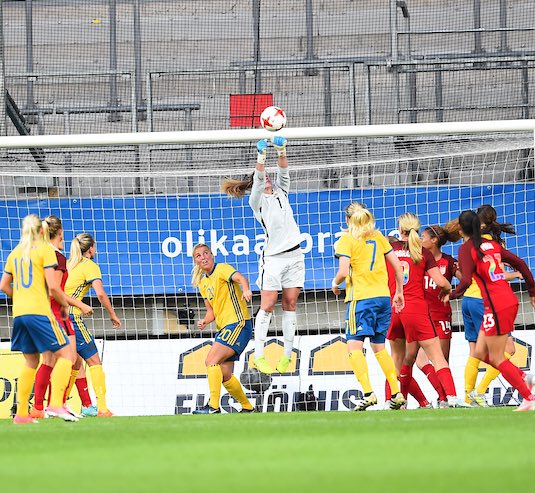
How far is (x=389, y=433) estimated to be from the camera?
6.36 m

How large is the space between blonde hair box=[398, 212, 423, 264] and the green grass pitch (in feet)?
10.8

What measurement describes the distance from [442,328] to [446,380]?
812 millimetres

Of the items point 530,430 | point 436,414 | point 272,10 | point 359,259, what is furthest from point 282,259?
point 272,10

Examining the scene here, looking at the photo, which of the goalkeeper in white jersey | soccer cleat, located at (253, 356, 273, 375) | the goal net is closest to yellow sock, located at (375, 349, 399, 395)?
the goalkeeper in white jersey

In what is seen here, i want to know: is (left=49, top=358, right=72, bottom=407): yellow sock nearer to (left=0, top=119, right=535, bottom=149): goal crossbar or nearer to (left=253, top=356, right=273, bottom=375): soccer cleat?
(left=253, top=356, right=273, bottom=375): soccer cleat

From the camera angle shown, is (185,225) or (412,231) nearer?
(412,231)

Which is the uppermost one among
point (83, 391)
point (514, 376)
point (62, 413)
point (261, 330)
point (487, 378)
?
point (261, 330)

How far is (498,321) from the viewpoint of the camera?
28.3 ft

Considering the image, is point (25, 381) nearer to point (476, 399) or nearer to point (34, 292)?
point (34, 292)

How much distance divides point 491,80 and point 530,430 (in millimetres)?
11032

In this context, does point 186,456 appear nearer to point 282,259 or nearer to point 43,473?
point 43,473

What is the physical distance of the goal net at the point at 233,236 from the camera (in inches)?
504

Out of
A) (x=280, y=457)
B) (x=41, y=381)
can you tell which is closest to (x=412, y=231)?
(x=41, y=381)

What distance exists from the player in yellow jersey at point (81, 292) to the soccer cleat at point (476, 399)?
3814mm
